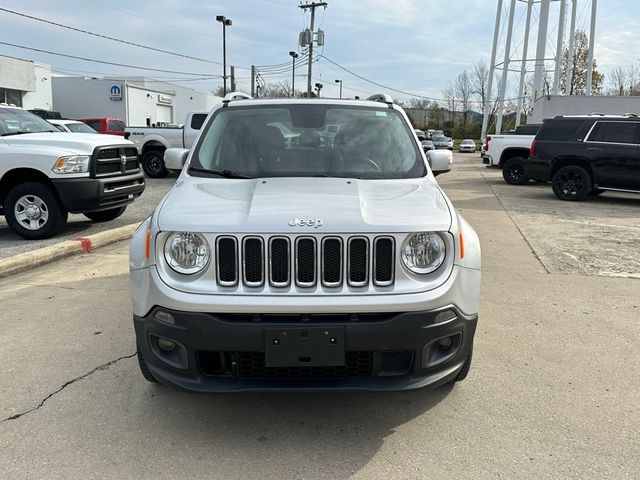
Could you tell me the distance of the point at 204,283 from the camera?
2697 mm

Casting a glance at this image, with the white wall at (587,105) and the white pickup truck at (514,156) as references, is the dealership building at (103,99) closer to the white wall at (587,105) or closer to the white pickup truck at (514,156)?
the white wall at (587,105)

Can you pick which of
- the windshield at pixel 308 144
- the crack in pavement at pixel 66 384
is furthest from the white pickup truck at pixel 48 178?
the crack in pavement at pixel 66 384

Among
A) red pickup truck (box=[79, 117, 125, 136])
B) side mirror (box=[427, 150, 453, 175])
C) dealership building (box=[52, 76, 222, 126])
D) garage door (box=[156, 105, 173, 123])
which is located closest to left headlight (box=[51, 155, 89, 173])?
side mirror (box=[427, 150, 453, 175])

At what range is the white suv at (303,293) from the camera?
2.60m

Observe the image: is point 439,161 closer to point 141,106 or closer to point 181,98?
point 141,106

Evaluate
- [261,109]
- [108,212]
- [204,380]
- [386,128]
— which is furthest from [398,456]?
[108,212]

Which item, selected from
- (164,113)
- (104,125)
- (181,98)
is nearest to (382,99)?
(104,125)

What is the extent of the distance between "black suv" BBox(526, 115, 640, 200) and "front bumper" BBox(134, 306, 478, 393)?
11055 mm

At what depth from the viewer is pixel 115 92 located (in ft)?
146

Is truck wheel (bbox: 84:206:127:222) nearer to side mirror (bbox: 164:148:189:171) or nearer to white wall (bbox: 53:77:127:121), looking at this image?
side mirror (bbox: 164:148:189:171)

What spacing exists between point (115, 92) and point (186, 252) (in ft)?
152

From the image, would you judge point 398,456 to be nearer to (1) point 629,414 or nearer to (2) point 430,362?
(2) point 430,362

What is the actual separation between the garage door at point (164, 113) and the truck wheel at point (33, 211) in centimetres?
4765

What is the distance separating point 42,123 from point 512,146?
13575 millimetres
